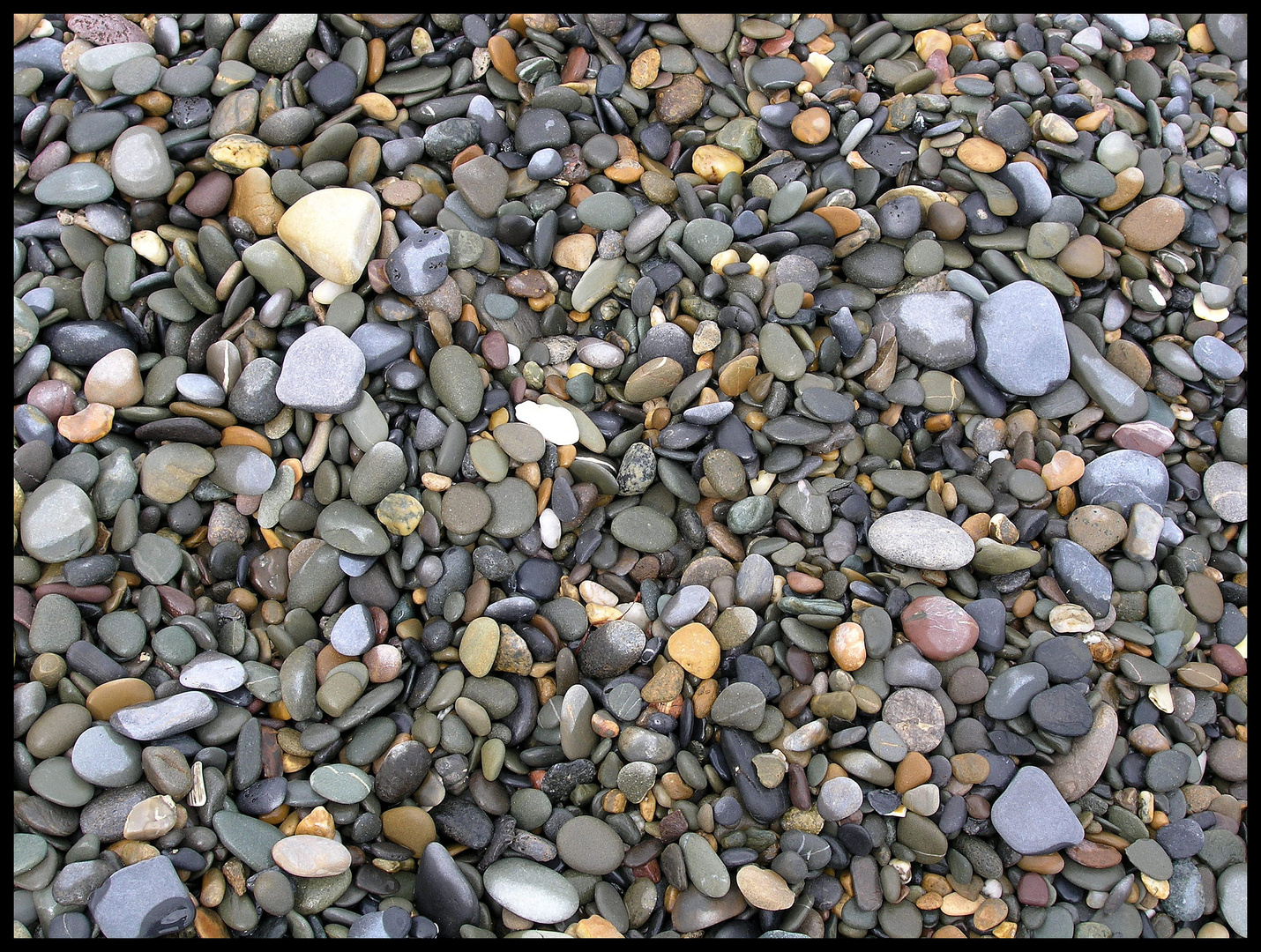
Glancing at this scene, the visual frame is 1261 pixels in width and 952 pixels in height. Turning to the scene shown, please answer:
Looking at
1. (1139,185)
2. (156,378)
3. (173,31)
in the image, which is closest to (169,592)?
(156,378)

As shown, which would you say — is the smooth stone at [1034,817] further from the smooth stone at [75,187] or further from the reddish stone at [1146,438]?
the smooth stone at [75,187]

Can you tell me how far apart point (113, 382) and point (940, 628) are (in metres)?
1.64

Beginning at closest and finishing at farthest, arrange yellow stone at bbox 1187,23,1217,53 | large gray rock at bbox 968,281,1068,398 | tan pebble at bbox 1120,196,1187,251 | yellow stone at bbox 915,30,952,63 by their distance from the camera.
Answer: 1. large gray rock at bbox 968,281,1068,398
2. tan pebble at bbox 1120,196,1187,251
3. yellow stone at bbox 915,30,952,63
4. yellow stone at bbox 1187,23,1217,53

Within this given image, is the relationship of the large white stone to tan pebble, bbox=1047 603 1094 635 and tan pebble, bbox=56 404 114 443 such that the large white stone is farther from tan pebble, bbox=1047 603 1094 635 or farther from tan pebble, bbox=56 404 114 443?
tan pebble, bbox=1047 603 1094 635

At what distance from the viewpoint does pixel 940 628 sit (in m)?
1.58

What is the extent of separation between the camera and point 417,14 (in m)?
2.02

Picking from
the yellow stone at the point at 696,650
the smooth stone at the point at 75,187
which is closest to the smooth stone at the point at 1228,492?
the yellow stone at the point at 696,650

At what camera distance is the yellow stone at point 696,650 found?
158 centimetres

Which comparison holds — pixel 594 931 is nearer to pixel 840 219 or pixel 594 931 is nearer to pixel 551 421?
pixel 551 421

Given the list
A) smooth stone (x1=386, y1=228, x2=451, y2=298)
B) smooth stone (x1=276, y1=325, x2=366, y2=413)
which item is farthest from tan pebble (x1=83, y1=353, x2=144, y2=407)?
smooth stone (x1=386, y1=228, x2=451, y2=298)

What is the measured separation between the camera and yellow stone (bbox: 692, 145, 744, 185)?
1.94 metres

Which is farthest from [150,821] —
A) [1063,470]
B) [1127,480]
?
[1127,480]

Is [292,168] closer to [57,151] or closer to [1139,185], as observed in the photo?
[57,151]

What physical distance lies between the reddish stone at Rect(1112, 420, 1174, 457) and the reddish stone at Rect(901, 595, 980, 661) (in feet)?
1.78
